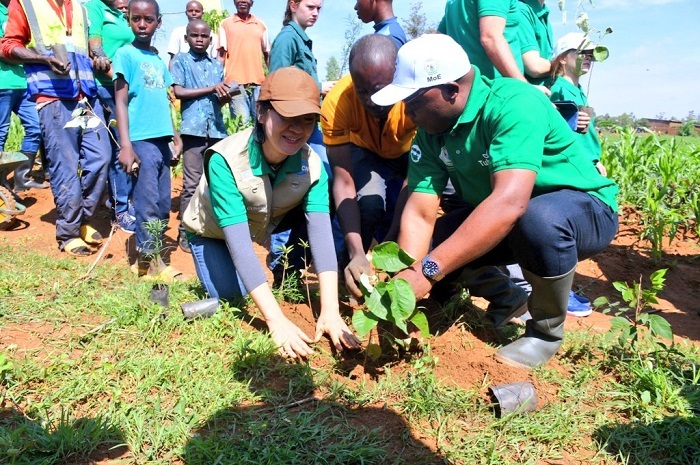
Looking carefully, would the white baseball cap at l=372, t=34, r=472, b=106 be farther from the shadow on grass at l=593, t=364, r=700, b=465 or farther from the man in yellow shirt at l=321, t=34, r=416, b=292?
the shadow on grass at l=593, t=364, r=700, b=465

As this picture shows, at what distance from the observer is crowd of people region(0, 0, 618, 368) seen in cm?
224

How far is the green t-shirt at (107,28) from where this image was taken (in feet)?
16.0

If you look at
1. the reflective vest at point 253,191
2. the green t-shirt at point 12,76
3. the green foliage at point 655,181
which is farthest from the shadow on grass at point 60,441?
the green foliage at point 655,181

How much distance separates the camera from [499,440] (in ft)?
6.51

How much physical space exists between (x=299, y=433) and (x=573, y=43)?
2.79 meters

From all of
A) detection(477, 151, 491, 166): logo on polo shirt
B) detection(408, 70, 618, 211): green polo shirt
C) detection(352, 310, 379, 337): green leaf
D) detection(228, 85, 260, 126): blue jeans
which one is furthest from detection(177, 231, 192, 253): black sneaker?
detection(477, 151, 491, 166): logo on polo shirt

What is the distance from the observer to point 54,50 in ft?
14.0

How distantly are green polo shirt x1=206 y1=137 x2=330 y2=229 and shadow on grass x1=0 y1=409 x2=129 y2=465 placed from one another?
1007 mm

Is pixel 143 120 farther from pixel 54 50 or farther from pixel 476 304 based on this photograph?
pixel 476 304

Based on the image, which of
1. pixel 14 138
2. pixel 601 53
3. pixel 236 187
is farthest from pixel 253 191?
pixel 14 138

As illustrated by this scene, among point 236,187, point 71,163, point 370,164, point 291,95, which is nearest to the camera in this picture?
point 291,95

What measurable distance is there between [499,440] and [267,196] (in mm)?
1551

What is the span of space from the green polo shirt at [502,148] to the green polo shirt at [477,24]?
885 mm

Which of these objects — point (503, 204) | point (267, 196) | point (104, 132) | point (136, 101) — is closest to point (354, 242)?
point (267, 196)
